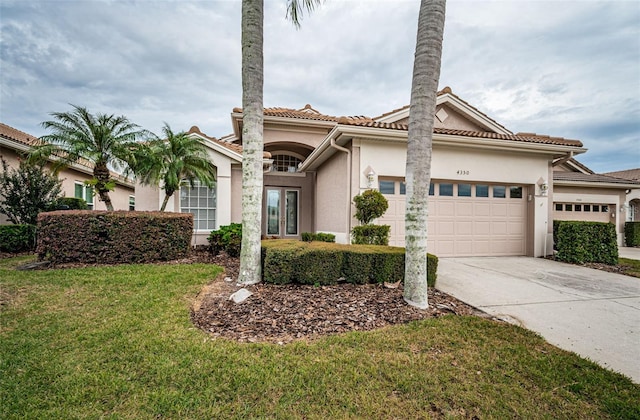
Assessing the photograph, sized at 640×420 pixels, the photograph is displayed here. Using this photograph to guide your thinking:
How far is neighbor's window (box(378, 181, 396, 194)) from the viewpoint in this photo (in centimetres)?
869

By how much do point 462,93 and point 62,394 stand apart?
15805 mm

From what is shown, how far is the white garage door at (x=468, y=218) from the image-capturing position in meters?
8.71

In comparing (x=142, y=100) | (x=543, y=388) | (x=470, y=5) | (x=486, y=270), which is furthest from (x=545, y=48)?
(x=142, y=100)

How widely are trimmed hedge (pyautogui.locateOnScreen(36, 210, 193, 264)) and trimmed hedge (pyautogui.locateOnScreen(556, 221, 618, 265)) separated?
12111 millimetres

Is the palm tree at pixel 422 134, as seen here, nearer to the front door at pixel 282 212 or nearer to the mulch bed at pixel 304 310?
the mulch bed at pixel 304 310

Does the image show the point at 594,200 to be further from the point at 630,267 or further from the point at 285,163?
the point at 285,163

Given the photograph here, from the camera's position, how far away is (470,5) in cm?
664

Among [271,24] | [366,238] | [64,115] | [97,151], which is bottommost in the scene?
[366,238]

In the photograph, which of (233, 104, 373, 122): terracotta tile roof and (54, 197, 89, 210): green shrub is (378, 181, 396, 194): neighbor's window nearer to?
(233, 104, 373, 122): terracotta tile roof

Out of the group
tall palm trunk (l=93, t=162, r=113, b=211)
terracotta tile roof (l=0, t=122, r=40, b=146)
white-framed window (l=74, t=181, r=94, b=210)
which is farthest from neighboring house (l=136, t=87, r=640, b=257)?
white-framed window (l=74, t=181, r=94, b=210)

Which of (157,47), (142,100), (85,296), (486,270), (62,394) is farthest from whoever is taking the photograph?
(142,100)

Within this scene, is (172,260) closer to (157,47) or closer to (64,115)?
(64,115)

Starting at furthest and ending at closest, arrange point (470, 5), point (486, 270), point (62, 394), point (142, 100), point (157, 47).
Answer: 1. point (142, 100)
2. point (157, 47)
3. point (486, 270)
4. point (470, 5)
5. point (62, 394)

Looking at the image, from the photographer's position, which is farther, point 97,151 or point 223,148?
point 223,148
